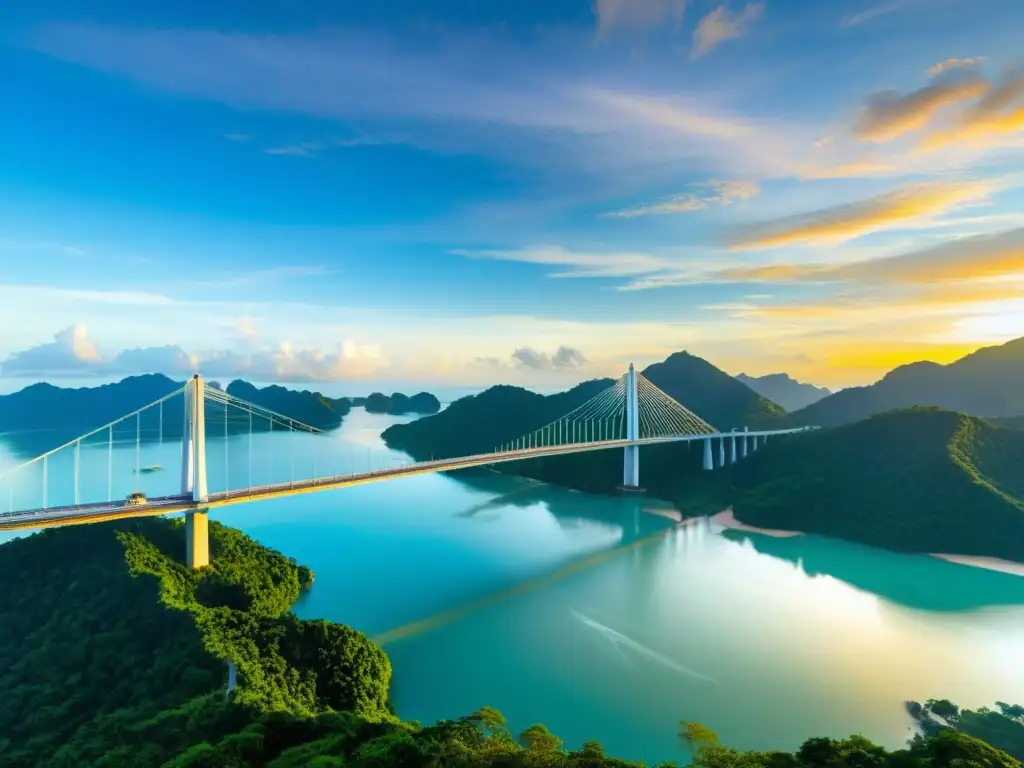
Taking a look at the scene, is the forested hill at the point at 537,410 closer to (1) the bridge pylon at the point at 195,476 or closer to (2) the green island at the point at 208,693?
(1) the bridge pylon at the point at 195,476

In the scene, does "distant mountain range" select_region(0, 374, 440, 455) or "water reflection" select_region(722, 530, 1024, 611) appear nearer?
"water reflection" select_region(722, 530, 1024, 611)

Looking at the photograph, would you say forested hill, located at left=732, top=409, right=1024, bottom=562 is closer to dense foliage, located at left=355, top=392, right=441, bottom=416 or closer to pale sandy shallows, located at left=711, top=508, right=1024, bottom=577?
pale sandy shallows, located at left=711, top=508, right=1024, bottom=577

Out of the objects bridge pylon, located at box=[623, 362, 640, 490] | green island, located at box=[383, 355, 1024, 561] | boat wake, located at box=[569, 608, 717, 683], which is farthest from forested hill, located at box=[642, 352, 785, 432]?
boat wake, located at box=[569, 608, 717, 683]

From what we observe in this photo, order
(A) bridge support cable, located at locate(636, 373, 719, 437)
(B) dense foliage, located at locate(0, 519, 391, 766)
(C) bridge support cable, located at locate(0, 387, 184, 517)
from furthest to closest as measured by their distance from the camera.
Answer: (A) bridge support cable, located at locate(636, 373, 719, 437)
(C) bridge support cable, located at locate(0, 387, 184, 517)
(B) dense foliage, located at locate(0, 519, 391, 766)

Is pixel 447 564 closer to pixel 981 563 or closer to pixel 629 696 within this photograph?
pixel 629 696

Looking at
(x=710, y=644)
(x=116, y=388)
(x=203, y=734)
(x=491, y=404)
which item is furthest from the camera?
(x=116, y=388)

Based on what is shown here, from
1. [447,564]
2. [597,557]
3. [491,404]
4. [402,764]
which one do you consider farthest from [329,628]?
[491,404]

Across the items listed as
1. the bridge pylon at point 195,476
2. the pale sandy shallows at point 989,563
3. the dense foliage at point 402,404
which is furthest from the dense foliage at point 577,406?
the dense foliage at point 402,404
